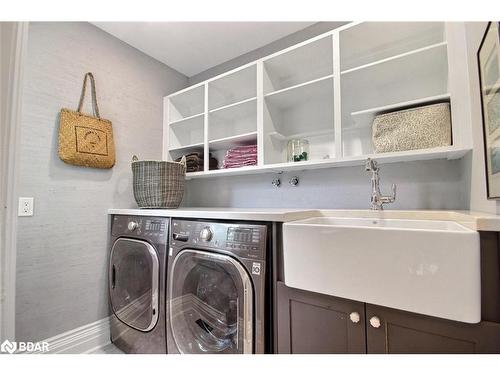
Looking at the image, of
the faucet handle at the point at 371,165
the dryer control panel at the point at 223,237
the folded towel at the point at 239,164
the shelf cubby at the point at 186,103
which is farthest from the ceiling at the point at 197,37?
the dryer control panel at the point at 223,237

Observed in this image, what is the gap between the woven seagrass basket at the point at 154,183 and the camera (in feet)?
5.65

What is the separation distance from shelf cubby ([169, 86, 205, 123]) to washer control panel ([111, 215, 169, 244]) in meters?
1.09

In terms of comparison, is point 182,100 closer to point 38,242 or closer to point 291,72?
point 291,72

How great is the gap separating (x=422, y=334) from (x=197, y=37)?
235 cm

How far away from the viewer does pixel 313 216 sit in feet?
4.18

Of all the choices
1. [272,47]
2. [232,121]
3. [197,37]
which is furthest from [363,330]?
[197,37]

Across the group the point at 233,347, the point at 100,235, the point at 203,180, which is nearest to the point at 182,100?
the point at 203,180

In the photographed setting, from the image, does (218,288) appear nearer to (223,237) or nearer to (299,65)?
(223,237)

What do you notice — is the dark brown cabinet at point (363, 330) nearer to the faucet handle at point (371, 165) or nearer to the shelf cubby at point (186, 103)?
the faucet handle at point (371, 165)

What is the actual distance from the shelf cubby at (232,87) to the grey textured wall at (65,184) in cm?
72

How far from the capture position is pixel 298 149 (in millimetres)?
1748

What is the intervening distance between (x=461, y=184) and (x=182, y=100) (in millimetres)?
2295
